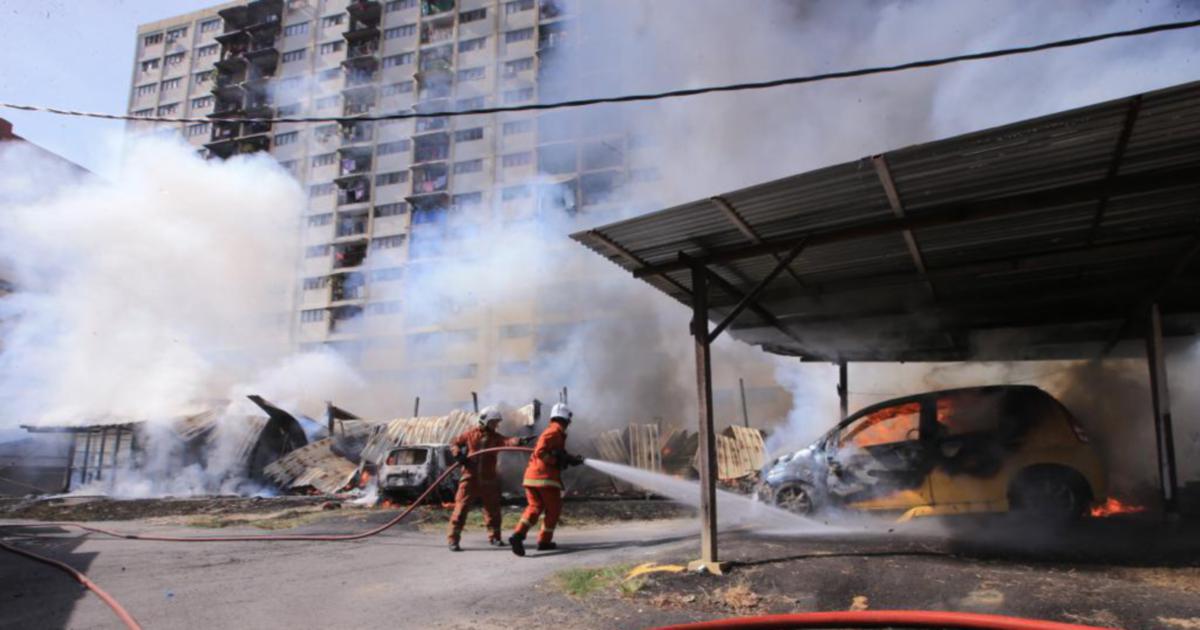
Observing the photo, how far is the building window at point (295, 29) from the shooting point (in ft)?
185

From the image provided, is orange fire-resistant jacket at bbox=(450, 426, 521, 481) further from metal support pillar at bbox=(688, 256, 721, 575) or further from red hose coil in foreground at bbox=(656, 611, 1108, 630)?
red hose coil in foreground at bbox=(656, 611, 1108, 630)

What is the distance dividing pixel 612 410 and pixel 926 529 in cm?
1688

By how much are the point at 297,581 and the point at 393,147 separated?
5322 cm

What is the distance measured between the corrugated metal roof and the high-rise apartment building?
112 feet

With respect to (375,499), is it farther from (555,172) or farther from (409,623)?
(555,172)

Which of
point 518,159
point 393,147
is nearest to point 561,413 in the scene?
point 518,159

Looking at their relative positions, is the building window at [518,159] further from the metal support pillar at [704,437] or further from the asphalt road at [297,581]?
the metal support pillar at [704,437]

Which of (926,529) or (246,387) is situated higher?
(246,387)

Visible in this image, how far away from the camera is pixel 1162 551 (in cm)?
479

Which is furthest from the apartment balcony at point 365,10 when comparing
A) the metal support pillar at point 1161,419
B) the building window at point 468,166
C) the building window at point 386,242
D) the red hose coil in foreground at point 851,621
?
the red hose coil in foreground at point 851,621

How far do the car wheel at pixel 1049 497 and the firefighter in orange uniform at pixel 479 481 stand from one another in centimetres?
488

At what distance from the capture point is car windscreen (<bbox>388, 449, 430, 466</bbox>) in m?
12.2

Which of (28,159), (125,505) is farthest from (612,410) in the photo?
(28,159)

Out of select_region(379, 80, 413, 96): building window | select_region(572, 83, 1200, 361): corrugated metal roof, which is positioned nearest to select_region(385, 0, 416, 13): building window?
select_region(379, 80, 413, 96): building window
